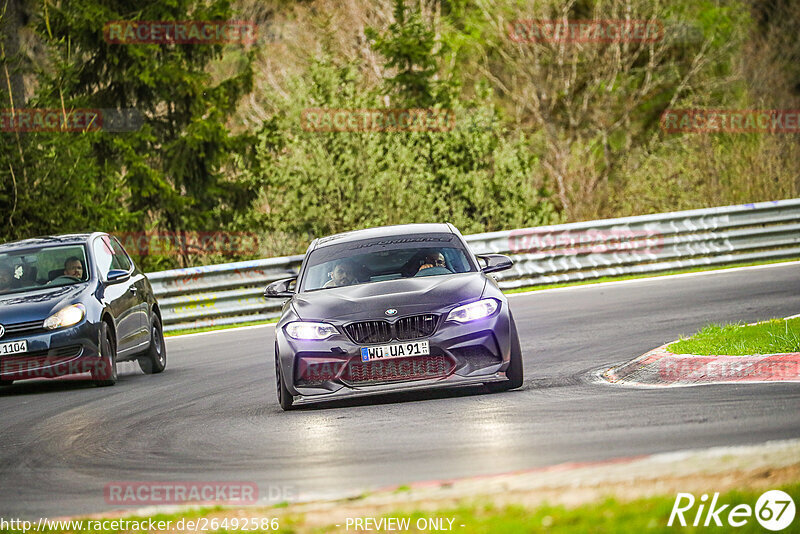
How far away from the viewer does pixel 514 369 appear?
10609 millimetres

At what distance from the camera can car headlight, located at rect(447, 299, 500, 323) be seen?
10.3 meters

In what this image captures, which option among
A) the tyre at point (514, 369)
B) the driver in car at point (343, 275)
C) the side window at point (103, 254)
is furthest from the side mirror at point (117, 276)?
the tyre at point (514, 369)

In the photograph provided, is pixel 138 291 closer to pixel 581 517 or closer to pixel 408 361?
pixel 408 361

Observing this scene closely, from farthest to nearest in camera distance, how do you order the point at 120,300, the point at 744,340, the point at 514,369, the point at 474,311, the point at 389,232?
the point at 120,300 < the point at 389,232 < the point at 744,340 < the point at 514,369 < the point at 474,311

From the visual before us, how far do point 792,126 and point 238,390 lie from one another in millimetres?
27462

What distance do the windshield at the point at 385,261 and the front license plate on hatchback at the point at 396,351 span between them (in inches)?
52.0

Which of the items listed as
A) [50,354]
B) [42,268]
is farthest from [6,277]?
[50,354]

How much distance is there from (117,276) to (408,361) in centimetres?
552

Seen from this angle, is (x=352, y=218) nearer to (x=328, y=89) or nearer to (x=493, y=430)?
(x=328, y=89)

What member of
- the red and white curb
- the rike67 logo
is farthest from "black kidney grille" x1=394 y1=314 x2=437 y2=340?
the rike67 logo

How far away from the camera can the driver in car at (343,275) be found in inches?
451

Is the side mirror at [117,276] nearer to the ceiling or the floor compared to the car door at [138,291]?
nearer to the ceiling

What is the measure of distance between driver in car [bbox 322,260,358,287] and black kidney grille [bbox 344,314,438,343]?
46.6 inches

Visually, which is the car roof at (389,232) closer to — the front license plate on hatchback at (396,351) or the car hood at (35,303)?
the front license plate on hatchback at (396,351)
